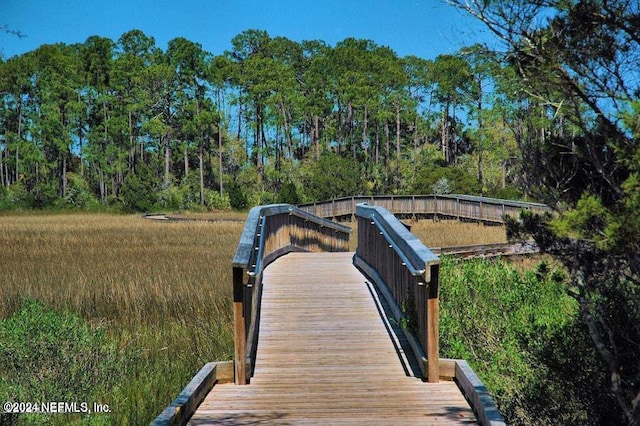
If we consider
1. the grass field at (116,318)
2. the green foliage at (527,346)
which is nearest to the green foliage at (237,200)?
the grass field at (116,318)

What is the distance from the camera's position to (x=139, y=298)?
12.6 m

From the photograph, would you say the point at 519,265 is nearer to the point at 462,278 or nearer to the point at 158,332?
the point at 462,278

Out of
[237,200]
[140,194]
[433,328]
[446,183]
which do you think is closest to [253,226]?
[433,328]

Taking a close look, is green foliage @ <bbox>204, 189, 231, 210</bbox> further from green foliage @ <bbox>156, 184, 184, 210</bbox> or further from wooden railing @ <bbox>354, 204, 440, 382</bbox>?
wooden railing @ <bbox>354, 204, 440, 382</bbox>

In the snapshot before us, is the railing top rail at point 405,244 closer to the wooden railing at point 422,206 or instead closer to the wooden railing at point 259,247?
the wooden railing at point 259,247

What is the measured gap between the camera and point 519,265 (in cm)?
1769

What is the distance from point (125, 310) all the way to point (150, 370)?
353cm

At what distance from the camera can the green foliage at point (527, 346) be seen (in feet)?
22.7

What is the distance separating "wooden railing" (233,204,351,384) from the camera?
266 inches

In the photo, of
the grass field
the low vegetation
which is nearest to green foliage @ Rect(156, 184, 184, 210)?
the grass field

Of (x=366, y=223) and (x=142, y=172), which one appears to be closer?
(x=366, y=223)

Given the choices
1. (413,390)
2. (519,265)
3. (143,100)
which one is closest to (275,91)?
(143,100)

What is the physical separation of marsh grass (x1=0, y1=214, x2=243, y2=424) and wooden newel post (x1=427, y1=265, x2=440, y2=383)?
8.21 feet

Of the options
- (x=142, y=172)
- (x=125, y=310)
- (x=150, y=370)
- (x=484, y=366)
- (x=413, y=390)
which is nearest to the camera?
(x=413, y=390)
